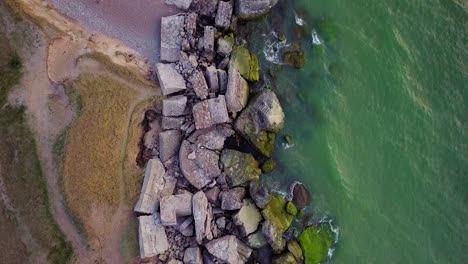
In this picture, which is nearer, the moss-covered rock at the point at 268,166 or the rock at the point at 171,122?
the rock at the point at 171,122

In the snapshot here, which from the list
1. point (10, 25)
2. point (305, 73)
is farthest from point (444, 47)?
point (10, 25)

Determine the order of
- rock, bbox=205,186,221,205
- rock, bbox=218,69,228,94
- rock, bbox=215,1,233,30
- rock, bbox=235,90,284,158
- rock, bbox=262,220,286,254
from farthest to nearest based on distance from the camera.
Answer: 1. rock, bbox=215,1,233,30
2. rock, bbox=218,69,228,94
3. rock, bbox=235,90,284,158
4. rock, bbox=205,186,221,205
5. rock, bbox=262,220,286,254

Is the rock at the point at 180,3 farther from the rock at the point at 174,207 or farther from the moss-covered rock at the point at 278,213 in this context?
the moss-covered rock at the point at 278,213

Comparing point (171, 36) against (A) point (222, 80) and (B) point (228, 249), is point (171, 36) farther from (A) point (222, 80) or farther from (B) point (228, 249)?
(B) point (228, 249)

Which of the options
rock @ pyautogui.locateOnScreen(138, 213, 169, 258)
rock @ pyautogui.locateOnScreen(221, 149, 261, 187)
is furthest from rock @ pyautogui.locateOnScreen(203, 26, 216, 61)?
rock @ pyautogui.locateOnScreen(138, 213, 169, 258)

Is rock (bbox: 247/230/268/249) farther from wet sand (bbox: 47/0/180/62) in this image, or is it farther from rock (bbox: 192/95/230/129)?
wet sand (bbox: 47/0/180/62)

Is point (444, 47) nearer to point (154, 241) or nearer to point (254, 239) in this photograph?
point (254, 239)

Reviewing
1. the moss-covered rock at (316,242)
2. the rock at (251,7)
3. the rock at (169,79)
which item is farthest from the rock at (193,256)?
the rock at (251,7)

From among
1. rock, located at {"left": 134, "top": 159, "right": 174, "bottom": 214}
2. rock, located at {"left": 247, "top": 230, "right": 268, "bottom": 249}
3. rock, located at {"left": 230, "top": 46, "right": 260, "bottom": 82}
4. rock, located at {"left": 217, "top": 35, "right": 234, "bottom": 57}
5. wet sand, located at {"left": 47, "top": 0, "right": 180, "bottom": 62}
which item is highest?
wet sand, located at {"left": 47, "top": 0, "right": 180, "bottom": 62}

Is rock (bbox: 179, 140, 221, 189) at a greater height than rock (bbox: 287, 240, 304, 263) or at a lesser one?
greater
